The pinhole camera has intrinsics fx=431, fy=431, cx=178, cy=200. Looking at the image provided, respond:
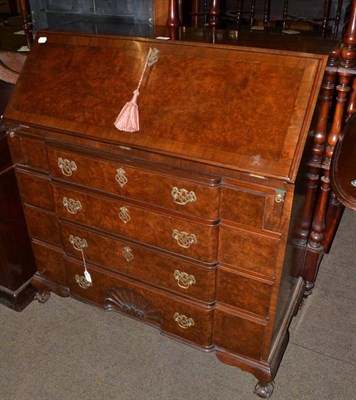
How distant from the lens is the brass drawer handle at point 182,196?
1.46 meters

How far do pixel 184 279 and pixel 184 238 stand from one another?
201mm

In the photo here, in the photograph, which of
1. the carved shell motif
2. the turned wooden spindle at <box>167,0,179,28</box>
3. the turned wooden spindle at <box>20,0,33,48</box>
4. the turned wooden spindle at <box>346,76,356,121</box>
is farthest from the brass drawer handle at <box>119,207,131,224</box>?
the turned wooden spindle at <box>20,0,33,48</box>

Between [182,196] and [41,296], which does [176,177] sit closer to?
[182,196]

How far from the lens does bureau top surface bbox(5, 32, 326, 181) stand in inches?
52.3

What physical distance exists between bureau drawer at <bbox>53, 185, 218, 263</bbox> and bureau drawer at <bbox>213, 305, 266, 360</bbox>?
0.27 metres

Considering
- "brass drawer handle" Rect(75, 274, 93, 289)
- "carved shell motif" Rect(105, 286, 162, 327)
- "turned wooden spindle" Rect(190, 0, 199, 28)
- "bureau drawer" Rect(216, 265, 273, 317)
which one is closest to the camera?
"bureau drawer" Rect(216, 265, 273, 317)

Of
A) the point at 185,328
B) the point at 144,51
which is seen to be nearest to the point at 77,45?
the point at 144,51

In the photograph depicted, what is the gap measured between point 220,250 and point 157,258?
11.1 inches

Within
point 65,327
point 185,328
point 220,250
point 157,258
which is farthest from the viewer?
point 65,327

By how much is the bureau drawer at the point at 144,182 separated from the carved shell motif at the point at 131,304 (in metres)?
0.51

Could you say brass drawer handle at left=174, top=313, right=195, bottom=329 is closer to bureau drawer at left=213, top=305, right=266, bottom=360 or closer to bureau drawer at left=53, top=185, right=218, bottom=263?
bureau drawer at left=213, top=305, right=266, bottom=360

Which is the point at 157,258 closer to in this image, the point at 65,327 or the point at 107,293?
the point at 107,293

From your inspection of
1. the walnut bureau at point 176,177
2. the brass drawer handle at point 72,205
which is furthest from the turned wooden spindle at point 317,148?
the brass drawer handle at point 72,205

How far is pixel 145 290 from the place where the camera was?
1819mm
